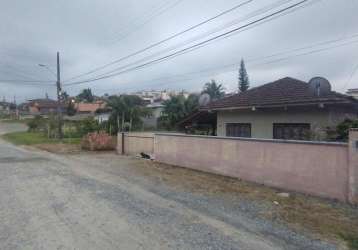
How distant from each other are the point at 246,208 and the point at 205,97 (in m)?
14.4

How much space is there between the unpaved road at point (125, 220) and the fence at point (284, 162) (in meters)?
2.55

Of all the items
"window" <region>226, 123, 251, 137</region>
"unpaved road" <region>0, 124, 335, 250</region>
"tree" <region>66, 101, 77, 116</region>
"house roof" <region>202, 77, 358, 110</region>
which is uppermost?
"tree" <region>66, 101, 77, 116</region>

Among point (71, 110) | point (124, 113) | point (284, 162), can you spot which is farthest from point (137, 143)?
point (71, 110)

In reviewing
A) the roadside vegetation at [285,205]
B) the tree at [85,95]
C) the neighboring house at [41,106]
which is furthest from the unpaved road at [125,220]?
the neighboring house at [41,106]

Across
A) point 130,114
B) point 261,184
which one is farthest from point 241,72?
Answer: point 261,184

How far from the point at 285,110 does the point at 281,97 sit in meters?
0.64

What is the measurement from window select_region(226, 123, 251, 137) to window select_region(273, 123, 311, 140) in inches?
65.6

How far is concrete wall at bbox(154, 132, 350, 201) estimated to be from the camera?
8.84 m

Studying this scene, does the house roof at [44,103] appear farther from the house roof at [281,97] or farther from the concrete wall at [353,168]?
the concrete wall at [353,168]

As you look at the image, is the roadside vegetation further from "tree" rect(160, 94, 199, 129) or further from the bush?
"tree" rect(160, 94, 199, 129)

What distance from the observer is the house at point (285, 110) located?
43.4 feet

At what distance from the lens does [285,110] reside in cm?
1462

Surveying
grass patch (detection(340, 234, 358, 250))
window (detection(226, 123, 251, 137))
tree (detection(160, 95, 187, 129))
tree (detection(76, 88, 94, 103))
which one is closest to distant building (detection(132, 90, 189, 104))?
tree (detection(160, 95, 187, 129))

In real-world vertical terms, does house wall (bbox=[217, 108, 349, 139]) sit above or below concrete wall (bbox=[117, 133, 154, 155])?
above
